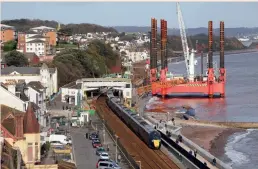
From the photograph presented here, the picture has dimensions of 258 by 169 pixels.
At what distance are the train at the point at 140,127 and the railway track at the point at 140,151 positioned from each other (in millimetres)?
185

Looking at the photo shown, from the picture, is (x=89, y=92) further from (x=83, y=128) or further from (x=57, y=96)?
(x=83, y=128)

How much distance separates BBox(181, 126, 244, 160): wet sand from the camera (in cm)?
2594

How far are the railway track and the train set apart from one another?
0.61ft

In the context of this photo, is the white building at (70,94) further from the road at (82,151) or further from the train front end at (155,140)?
the train front end at (155,140)

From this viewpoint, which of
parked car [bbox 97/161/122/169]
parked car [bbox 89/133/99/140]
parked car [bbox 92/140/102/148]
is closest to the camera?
parked car [bbox 97/161/122/169]

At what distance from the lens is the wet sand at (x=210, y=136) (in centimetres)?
2594

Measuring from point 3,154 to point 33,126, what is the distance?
1.96 m

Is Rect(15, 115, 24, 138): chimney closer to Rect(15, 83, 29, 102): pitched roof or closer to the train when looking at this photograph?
Rect(15, 83, 29, 102): pitched roof

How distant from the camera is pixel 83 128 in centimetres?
2534

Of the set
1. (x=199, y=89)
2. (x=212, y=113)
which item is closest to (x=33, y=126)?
(x=212, y=113)

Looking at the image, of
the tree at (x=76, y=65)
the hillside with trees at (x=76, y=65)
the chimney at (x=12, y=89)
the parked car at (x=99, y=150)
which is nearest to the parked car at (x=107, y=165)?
the parked car at (x=99, y=150)

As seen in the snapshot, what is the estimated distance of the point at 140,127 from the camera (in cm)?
2364

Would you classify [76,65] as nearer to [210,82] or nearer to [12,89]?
[210,82]

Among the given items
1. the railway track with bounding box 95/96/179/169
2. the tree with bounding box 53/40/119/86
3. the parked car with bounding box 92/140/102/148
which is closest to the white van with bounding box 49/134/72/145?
the parked car with bounding box 92/140/102/148
